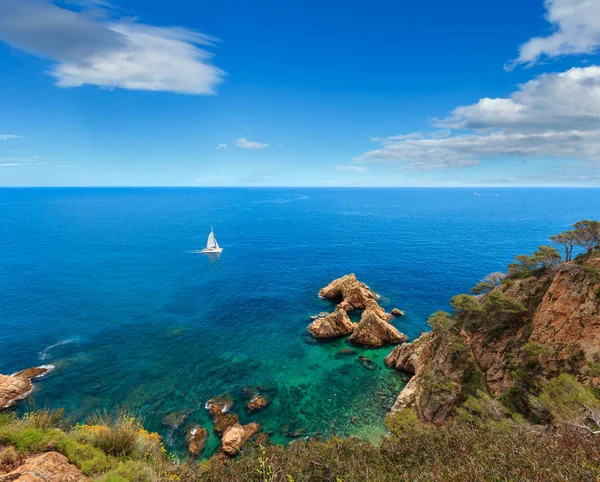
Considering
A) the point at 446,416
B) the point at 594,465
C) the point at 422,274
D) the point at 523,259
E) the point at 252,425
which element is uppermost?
the point at 523,259

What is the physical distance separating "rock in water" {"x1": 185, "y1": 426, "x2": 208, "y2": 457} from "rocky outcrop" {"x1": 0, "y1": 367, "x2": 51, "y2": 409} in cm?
2206

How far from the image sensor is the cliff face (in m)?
24.7

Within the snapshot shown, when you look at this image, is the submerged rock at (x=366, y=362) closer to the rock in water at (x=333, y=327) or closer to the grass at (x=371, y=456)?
the rock in water at (x=333, y=327)

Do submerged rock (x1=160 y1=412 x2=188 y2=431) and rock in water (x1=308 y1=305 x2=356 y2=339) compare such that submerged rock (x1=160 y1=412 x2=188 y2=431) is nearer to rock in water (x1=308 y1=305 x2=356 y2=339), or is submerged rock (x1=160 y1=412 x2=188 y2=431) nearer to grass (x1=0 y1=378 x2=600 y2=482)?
grass (x1=0 y1=378 x2=600 y2=482)

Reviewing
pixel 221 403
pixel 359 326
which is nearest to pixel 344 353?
pixel 359 326

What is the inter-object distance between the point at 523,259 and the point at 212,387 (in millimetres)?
45850

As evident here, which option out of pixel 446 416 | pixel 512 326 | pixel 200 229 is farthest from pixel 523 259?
pixel 200 229

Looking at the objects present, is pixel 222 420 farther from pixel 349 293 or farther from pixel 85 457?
pixel 349 293

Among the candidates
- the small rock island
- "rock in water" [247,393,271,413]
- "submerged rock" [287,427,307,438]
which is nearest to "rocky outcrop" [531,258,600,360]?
the small rock island

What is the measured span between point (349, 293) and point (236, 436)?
3322 cm

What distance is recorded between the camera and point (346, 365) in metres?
40.4

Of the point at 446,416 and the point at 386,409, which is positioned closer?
the point at 446,416

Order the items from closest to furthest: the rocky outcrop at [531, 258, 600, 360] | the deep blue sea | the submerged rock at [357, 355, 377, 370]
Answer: the rocky outcrop at [531, 258, 600, 360]
the deep blue sea
the submerged rock at [357, 355, 377, 370]

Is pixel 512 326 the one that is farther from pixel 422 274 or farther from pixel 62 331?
pixel 62 331
